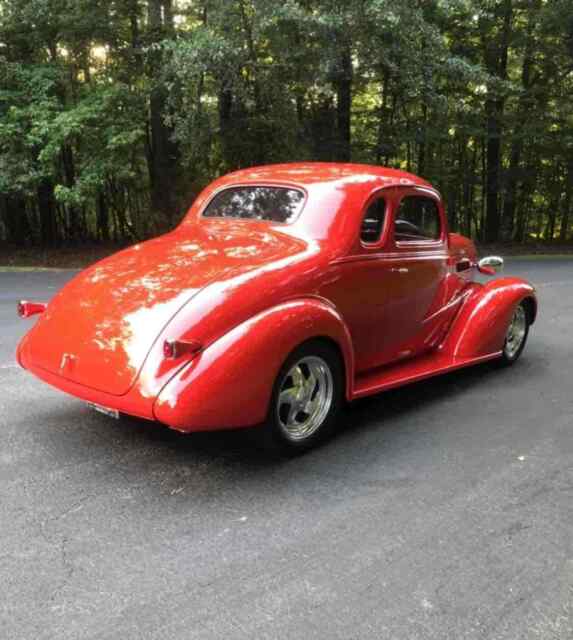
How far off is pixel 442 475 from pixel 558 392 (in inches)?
82.2

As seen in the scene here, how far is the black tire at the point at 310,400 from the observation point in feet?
11.6

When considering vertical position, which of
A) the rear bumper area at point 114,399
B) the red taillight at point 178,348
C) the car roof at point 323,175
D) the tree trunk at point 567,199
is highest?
the car roof at point 323,175

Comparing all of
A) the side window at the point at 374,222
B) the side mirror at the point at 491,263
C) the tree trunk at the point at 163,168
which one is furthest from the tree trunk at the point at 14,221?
the side window at the point at 374,222

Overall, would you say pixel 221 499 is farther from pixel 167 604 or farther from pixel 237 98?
pixel 237 98

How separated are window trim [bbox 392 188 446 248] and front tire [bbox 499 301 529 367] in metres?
1.06

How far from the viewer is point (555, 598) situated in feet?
8.16

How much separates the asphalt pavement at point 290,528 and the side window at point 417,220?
1.41 metres

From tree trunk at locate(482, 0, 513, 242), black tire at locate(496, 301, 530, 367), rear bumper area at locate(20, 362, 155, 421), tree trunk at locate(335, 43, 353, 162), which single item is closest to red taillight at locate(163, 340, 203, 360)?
rear bumper area at locate(20, 362, 155, 421)

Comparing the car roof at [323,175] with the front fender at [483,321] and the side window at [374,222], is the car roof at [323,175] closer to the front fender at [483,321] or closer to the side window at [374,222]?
the side window at [374,222]

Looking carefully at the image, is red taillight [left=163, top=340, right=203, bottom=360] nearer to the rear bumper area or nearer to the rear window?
the rear bumper area

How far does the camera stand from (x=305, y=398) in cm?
381

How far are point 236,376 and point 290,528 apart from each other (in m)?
0.80

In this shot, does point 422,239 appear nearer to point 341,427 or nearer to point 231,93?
point 341,427

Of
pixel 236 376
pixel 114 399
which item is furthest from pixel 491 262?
pixel 114 399
